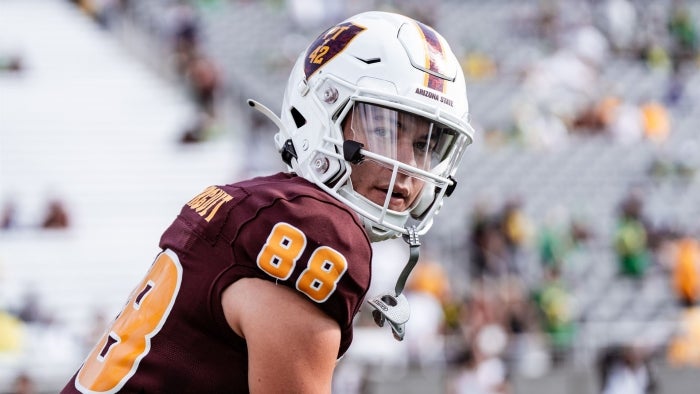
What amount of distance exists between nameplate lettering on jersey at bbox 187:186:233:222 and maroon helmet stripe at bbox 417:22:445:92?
581mm

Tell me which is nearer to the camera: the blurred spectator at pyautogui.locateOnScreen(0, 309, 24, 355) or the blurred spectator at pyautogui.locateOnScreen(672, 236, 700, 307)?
the blurred spectator at pyautogui.locateOnScreen(0, 309, 24, 355)

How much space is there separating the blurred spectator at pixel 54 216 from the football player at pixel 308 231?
9545 millimetres

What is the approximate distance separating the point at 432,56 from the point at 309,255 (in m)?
0.73

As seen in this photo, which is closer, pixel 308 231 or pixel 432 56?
pixel 308 231

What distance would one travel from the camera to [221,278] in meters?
2.38

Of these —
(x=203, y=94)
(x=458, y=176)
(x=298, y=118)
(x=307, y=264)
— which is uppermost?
(x=298, y=118)

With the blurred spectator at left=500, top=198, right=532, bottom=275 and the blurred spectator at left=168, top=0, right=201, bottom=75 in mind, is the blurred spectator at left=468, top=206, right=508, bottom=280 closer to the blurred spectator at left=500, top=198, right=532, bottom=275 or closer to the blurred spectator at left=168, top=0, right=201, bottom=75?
the blurred spectator at left=500, top=198, right=532, bottom=275

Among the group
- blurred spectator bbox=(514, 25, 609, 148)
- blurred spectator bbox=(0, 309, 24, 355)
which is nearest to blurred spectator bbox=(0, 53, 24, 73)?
blurred spectator bbox=(0, 309, 24, 355)

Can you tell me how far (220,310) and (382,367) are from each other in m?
7.84

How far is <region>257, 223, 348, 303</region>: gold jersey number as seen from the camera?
7.61 ft

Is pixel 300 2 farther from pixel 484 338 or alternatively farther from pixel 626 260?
pixel 484 338

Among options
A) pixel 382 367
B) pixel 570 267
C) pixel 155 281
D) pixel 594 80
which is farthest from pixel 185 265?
pixel 594 80

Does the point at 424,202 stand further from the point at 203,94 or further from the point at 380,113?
the point at 203,94

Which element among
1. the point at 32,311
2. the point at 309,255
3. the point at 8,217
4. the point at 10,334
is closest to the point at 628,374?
the point at 32,311
